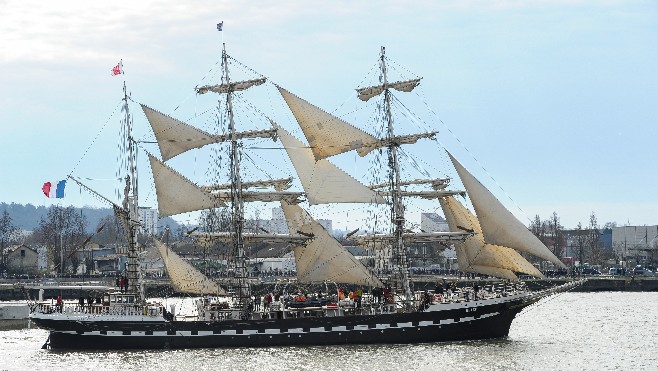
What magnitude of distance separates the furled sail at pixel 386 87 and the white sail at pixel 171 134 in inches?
490

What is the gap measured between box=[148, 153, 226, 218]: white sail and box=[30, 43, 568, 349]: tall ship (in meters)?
0.07

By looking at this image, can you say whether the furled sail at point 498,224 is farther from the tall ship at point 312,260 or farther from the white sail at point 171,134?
the white sail at point 171,134

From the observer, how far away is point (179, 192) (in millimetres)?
75688

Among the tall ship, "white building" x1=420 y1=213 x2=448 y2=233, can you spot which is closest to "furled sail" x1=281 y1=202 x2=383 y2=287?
the tall ship

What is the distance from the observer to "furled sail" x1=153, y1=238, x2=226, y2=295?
74.0m

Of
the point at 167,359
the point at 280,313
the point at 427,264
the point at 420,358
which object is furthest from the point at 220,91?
the point at 427,264

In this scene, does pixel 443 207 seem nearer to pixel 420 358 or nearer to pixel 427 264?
pixel 420 358

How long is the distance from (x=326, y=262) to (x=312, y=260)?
3.96 feet

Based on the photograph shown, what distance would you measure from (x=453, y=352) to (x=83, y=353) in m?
23.8

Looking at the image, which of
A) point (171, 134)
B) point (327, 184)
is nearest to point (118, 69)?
point (171, 134)

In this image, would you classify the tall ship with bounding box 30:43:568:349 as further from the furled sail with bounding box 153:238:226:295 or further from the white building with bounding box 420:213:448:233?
the white building with bounding box 420:213:448:233

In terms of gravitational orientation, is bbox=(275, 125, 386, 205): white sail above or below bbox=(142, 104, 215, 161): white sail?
below

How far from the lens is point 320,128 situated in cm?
7500

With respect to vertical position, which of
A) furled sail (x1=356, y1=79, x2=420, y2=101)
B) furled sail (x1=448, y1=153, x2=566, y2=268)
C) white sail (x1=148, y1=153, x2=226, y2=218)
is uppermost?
furled sail (x1=356, y1=79, x2=420, y2=101)
